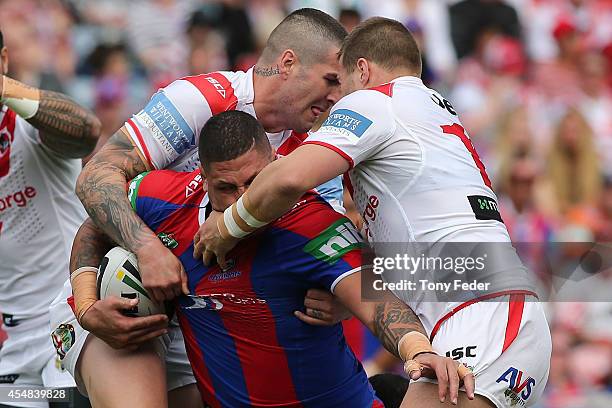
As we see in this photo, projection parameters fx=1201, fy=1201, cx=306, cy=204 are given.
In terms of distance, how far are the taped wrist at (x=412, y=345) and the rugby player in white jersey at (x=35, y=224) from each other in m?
2.41

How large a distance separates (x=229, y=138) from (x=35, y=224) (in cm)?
202

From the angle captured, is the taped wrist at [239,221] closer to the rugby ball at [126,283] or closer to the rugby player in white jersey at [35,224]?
the rugby ball at [126,283]

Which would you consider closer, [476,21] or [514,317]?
[514,317]

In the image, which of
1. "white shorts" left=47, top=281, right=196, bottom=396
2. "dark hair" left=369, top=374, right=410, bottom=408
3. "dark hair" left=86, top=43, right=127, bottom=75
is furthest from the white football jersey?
"dark hair" left=86, top=43, right=127, bottom=75

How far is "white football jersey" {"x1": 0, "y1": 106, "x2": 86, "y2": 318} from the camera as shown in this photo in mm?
6746

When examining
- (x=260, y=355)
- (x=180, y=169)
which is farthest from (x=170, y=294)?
(x=180, y=169)

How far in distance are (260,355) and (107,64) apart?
8282mm

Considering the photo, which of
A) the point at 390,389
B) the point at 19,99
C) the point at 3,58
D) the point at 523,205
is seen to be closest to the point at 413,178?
the point at 390,389

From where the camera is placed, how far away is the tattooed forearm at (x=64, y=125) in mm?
6516

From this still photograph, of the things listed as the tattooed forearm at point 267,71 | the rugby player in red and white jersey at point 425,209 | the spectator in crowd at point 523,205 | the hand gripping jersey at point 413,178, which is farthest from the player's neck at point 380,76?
the spectator in crowd at point 523,205

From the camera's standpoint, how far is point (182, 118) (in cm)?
594

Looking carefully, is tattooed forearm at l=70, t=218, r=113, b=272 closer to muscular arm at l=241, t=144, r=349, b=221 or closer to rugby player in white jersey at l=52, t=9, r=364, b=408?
rugby player in white jersey at l=52, t=9, r=364, b=408

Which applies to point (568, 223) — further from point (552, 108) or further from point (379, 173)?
point (379, 173)
